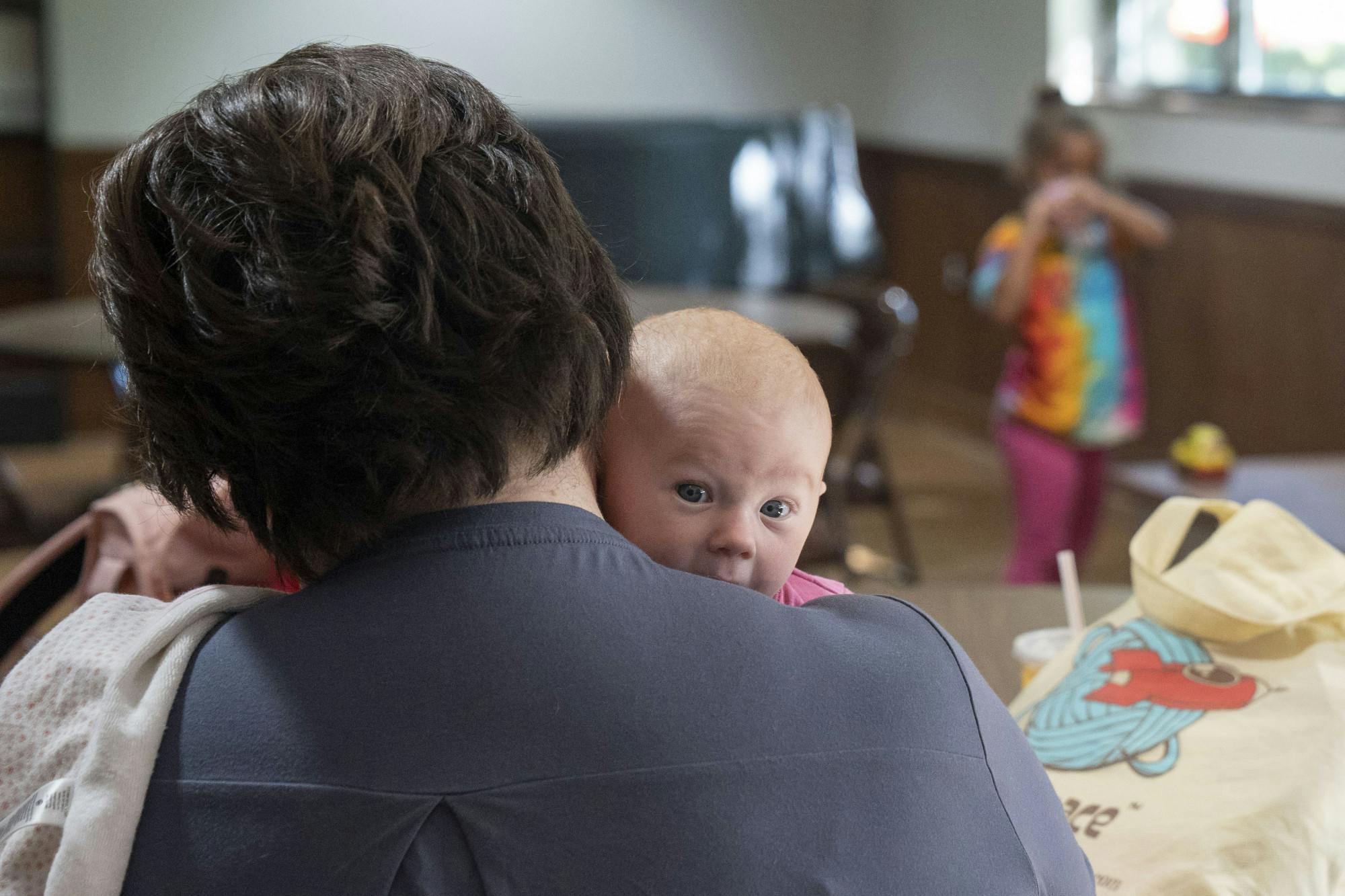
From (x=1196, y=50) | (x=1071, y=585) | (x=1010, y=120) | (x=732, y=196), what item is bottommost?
(x=1071, y=585)

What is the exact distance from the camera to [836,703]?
2.21 ft

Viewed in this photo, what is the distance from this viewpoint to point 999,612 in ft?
4.92

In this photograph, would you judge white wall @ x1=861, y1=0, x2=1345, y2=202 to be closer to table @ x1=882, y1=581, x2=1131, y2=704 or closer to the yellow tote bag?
table @ x1=882, y1=581, x2=1131, y2=704

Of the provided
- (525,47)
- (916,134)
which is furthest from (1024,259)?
(525,47)

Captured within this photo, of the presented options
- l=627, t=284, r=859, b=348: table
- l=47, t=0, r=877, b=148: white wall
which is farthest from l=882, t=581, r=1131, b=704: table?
l=47, t=0, r=877, b=148: white wall

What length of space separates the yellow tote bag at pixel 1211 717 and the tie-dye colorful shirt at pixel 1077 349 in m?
1.90

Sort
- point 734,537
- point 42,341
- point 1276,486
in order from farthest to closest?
point 42,341 → point 1276,486 → point 734,537

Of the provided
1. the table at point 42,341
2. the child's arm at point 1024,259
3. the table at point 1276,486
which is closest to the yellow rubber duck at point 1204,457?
the table at point 1276,486

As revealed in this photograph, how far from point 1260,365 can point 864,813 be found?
12.3 feet

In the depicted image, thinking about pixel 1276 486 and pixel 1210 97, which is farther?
pixel 1210 97

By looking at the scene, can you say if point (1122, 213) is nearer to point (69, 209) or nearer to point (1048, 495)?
point (1048, 495)

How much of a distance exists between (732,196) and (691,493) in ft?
12.6

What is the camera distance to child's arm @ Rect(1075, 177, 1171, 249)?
311 centimetres

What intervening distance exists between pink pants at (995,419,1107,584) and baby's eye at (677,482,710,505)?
222 cm
